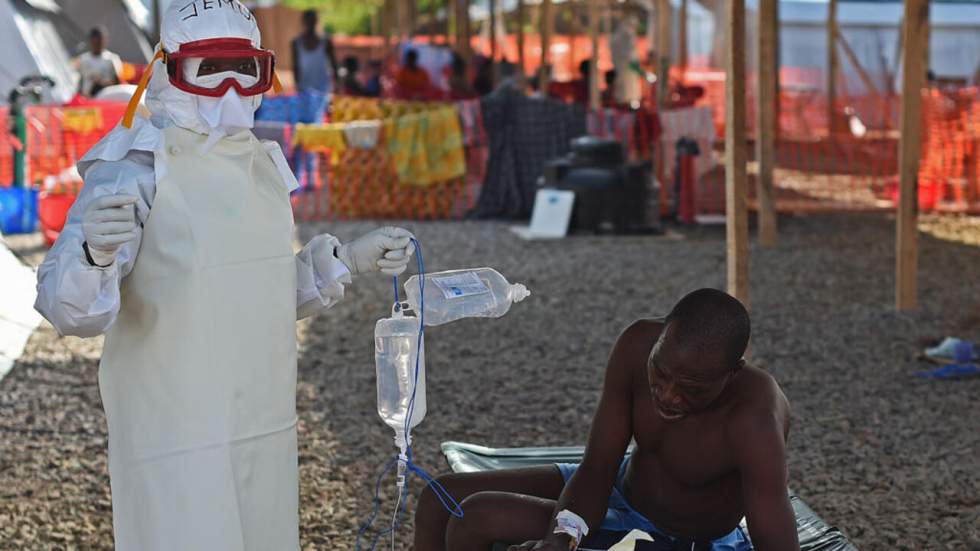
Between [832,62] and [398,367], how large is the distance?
16736 mm

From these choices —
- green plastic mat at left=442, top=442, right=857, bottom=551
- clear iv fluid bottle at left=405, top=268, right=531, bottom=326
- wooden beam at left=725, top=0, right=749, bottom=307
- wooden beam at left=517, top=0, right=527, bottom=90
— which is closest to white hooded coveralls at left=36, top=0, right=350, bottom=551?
clear iv fluid bottle at left=405, top=268, right=531, bottom=326

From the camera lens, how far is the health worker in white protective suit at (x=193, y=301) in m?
2.71

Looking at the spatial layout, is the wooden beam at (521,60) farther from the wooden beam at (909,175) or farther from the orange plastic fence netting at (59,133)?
the wooden beam at (909,175)

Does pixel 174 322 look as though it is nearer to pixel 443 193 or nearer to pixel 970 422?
pixel 970 422

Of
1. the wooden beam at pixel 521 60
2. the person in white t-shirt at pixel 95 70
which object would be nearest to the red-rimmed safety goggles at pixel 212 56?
the wooden beam at pixel 521 60

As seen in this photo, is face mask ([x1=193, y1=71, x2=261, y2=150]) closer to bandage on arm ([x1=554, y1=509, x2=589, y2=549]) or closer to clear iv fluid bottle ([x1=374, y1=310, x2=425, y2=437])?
clear iv fluid bottle ([x1=374, y1=310, x2=425, y2=437])

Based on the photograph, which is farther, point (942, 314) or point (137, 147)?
point (942, 314)

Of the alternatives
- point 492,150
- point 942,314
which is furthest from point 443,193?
point 942,314

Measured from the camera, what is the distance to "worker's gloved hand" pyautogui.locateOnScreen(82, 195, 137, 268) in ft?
8.00


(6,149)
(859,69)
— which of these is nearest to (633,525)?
(6,149)

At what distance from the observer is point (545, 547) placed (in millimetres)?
3000

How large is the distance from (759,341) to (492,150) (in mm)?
5865

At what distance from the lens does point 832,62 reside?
732 inches

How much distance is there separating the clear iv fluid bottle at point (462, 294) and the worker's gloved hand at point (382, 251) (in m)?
0.10
